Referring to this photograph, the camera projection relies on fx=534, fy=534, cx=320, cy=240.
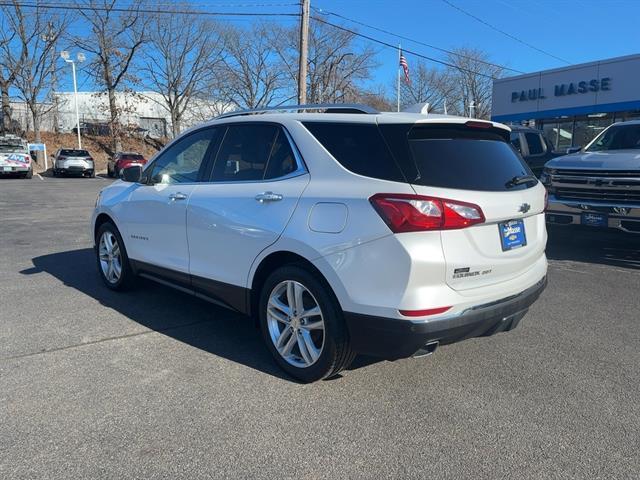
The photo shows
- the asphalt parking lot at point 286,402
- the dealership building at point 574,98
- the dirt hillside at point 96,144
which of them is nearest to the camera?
the asphalt parking lot at point 286,402

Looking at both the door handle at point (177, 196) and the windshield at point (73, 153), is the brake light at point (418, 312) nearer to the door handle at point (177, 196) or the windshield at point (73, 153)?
the door handle at point (177, 196)

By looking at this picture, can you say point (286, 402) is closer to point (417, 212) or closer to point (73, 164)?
point (417, 212)

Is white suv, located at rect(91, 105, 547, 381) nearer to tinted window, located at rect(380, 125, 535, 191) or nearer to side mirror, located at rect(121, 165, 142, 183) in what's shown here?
tinted window, located at rect(380, 125, 535, 191)

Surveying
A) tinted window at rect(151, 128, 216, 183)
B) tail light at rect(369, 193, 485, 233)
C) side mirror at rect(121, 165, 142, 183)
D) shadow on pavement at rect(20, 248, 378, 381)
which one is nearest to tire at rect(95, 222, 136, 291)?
shadow on pavement at rect(20, 248, 378, 381)

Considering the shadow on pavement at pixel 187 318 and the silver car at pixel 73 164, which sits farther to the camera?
the silver car at pixel 73 164

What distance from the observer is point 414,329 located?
9.73ft

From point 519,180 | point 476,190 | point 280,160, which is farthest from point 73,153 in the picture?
point 476,190

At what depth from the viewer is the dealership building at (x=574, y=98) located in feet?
71.6

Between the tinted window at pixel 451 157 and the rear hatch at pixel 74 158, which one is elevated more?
the rear hatch at pixel 74 158

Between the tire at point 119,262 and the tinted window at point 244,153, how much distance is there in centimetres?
172

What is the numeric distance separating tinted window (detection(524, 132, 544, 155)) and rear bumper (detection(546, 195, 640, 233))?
453 centimetres

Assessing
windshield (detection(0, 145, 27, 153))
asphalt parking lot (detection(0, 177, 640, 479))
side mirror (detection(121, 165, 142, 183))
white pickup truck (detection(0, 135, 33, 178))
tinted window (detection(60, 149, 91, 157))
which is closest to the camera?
asphalt parking lot (detection(0, 177, 640, 479))

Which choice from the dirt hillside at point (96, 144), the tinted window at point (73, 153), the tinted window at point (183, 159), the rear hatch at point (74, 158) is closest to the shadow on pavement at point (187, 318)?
the tinted window at point (183, 159)

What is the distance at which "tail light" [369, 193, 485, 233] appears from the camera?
295 centimetres
